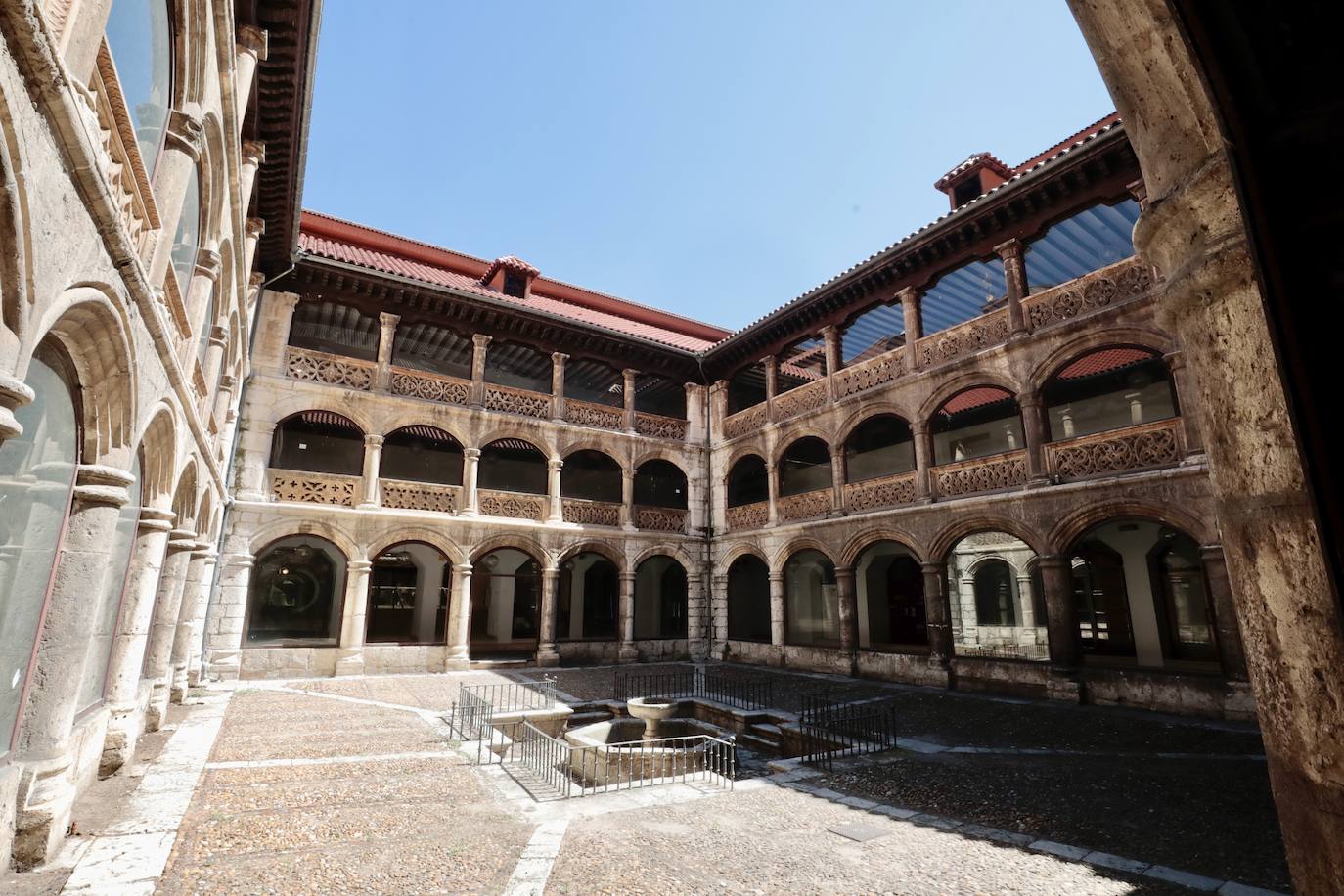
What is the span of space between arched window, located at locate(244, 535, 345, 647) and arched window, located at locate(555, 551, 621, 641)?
23.6ft

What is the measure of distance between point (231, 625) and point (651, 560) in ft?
44.3

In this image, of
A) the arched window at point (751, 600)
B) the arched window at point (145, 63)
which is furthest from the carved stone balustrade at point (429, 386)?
the arched window at point (751, 600)

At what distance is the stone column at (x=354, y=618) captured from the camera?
592 inches

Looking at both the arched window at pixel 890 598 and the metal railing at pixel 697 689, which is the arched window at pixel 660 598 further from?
the metal railing at pixel 697 689

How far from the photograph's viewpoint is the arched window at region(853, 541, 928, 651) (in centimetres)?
2119

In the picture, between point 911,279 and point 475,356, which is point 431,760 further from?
point 911,279

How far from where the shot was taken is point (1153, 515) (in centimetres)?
1118

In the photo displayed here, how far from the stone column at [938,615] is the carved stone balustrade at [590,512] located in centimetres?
895

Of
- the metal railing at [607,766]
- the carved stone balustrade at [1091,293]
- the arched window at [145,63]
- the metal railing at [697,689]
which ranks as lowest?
the metal railing at [607,766]

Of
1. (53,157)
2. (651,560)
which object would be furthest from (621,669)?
(53,157)

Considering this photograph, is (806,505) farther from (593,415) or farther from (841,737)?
(841,737)

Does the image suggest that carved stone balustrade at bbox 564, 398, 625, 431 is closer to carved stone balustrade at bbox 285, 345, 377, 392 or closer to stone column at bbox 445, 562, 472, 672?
stone column at bbox 445, 562, 472, 672

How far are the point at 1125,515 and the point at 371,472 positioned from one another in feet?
53.4

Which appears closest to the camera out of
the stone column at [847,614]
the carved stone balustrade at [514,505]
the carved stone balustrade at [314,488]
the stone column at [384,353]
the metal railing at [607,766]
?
the metal railing at [607,766]
